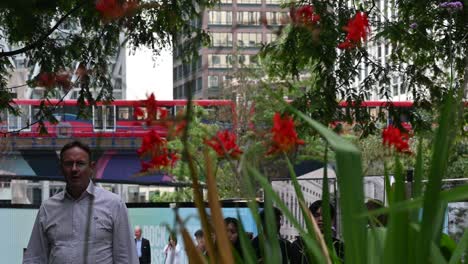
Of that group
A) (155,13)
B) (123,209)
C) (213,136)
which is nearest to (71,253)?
(123,209)

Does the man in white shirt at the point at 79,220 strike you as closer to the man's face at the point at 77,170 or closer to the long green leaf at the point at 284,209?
the man's face at the point at 77,170

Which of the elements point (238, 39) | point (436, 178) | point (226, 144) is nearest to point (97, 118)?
point (238, 39)

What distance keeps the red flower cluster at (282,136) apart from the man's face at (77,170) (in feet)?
Result: 8.51

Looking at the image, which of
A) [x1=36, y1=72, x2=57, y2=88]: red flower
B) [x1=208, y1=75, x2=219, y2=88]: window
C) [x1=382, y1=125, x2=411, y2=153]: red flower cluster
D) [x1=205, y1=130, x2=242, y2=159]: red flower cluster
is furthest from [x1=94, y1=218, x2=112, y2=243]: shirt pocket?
[x1=208, y1=75, x2=219, y2=88]: window

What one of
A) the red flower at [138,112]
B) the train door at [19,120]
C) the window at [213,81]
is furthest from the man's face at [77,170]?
the train door at [19,120]

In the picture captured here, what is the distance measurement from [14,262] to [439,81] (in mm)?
5062

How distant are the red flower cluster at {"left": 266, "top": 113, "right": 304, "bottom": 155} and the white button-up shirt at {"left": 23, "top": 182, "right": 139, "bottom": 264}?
2.57 m

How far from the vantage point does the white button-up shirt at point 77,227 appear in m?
5.12

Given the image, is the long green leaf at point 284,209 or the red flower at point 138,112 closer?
the long green leaf at point 284,209

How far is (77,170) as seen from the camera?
5.21m

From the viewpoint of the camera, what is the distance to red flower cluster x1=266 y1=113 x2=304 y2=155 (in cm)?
254

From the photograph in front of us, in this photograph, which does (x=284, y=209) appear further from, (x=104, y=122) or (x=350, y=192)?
(x=104, y=122)

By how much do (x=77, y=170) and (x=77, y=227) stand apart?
10.3 inches

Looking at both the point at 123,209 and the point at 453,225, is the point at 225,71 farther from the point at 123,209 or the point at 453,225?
the point at 453,225
